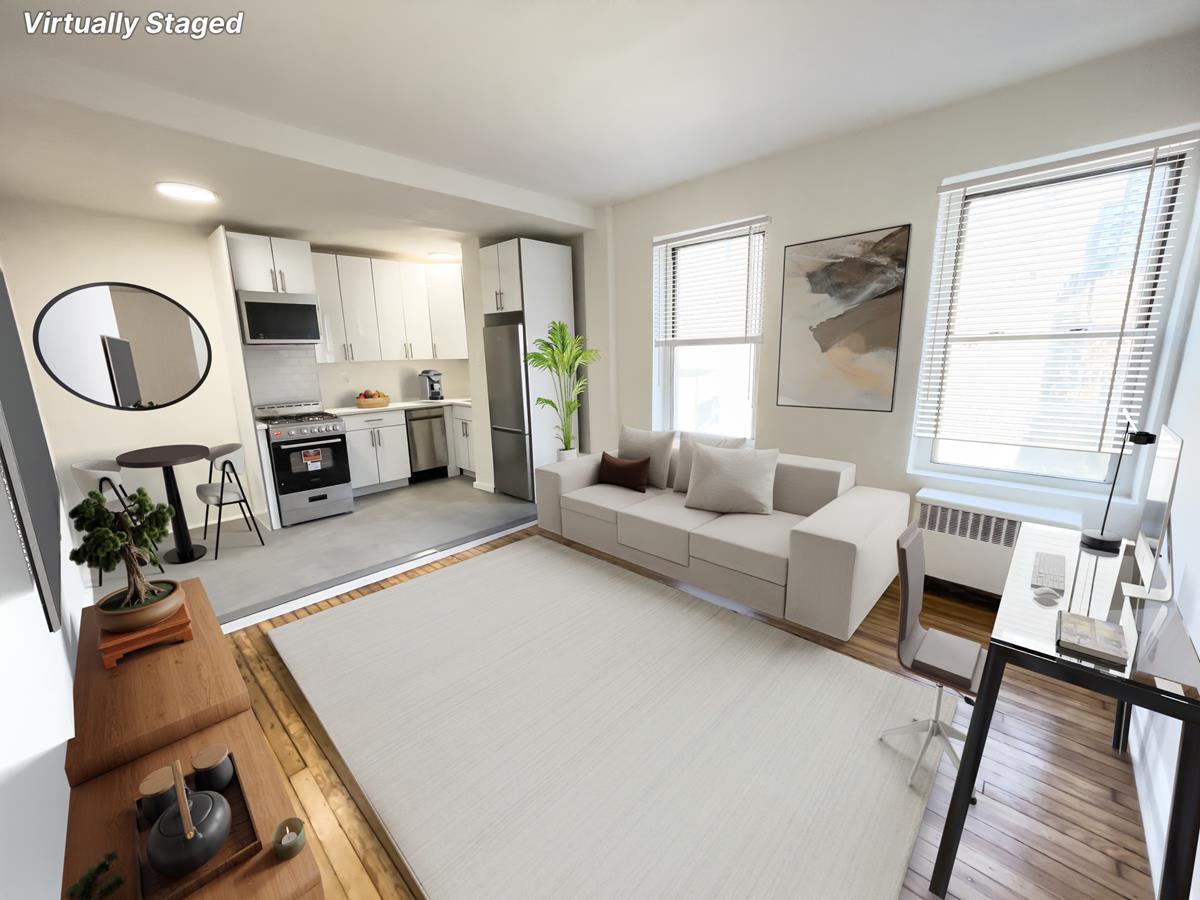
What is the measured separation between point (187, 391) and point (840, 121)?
537cm

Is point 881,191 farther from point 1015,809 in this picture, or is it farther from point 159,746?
point 159,746

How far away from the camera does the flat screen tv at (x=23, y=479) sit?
0.98m

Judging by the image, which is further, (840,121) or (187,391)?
(187,391)

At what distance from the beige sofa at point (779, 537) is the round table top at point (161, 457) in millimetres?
2549

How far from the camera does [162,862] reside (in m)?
1.00

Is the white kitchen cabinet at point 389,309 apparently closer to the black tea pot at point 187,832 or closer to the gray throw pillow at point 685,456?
the gray throw pillow at point 685,456

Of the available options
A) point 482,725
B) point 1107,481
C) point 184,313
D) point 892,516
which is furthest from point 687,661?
point 184,313

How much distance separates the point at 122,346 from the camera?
155 inches

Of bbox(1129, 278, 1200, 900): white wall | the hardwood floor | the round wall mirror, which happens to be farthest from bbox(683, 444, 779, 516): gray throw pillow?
the round wall mirror

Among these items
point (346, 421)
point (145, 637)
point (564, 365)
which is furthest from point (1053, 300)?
point (346, 421)

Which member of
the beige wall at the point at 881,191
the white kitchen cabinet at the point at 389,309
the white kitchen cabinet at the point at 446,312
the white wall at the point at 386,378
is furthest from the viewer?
the white kitchen cabinet at the point at 446,312

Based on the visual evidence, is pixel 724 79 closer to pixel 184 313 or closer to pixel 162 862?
pixel 162 862

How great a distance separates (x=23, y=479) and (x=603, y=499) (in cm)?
274

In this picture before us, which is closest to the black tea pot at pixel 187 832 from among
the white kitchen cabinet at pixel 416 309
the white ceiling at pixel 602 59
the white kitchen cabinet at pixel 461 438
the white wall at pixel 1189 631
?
the white wall at pixel 1189 631
